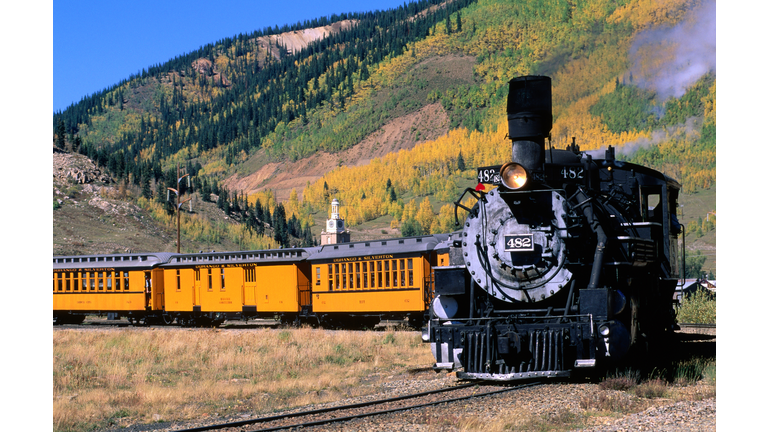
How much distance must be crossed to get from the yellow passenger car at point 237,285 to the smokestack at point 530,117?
68.2 ft

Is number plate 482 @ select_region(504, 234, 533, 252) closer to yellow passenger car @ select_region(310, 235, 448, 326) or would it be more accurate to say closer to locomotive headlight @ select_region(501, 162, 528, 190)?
locomotive headlight @ select_region(501, 162, 528, 190)

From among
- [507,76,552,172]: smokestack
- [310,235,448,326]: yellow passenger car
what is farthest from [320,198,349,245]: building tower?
[507,76,552,172]: smokestack

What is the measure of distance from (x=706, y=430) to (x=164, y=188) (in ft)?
312

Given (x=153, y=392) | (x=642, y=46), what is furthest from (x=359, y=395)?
(x=642, y=46)

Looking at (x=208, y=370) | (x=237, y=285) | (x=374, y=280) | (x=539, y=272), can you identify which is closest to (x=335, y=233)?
(x=237, y=285)

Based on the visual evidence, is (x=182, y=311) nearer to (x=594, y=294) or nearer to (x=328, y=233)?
(x=594, y=294)

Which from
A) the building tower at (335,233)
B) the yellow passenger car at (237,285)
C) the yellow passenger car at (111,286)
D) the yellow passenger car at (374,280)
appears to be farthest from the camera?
the building tower at (335,233)

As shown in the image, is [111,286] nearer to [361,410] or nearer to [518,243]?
[361,410]

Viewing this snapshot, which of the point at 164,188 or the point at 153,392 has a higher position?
the point at 164,188

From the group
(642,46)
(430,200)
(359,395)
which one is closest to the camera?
(359,395)

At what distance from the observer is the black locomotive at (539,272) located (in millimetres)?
12359

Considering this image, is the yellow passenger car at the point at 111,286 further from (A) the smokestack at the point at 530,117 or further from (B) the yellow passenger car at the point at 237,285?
(A) the smokestack at the point at 530,117

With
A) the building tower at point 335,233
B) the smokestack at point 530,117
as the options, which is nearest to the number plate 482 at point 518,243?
the smokestack at point 530,117

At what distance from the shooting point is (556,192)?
1288 cm
